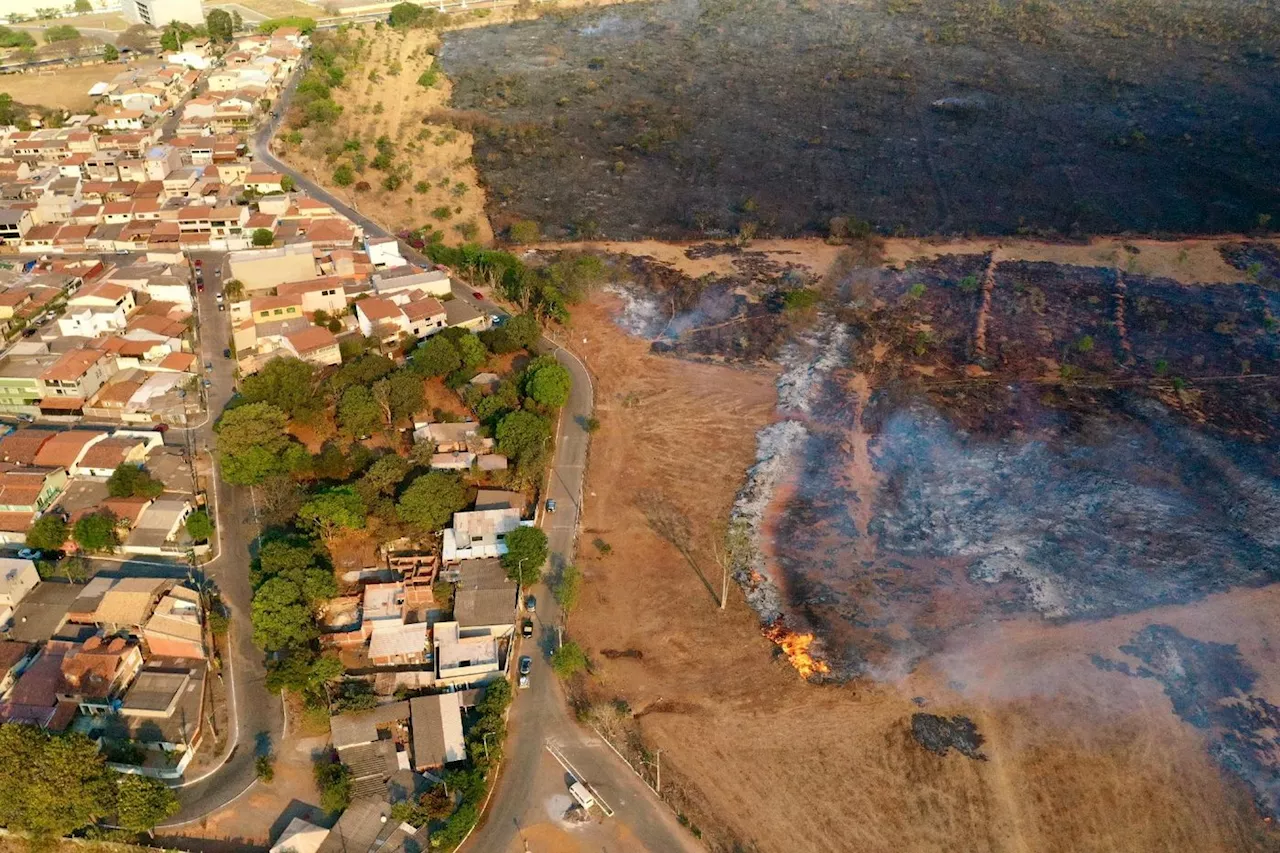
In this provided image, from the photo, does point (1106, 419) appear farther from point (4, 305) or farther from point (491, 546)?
point (4, 305)

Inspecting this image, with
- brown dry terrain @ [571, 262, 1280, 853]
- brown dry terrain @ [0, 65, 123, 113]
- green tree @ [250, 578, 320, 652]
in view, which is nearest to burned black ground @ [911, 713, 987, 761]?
brown dry terrain @ [571, 262, 1280, 853]

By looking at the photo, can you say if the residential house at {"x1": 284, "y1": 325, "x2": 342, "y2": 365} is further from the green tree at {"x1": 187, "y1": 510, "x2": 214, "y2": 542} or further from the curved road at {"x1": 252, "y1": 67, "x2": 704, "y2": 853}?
the curved road at {"x1": 252, "y1": 67, "x2": 704, "y2": 853}

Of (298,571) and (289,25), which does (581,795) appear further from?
(289,25)

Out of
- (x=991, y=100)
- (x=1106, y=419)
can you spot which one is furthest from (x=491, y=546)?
(x=991, y=100)

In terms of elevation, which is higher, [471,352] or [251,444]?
[251,444]

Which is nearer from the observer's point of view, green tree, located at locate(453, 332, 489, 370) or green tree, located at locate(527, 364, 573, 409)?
green tree, located at locate(527, 364, 573, 409)

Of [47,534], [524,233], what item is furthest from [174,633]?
[524,233]

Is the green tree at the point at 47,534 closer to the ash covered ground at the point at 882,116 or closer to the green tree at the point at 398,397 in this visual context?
the green tree at the point at 398,397
